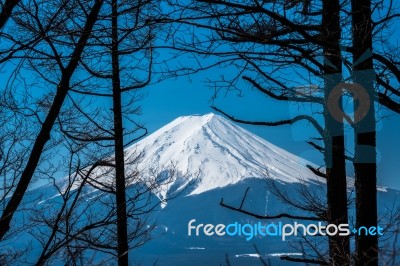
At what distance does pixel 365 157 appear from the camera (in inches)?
151

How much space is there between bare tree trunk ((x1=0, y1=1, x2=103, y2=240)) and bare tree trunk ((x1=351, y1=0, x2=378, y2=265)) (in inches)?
76.1

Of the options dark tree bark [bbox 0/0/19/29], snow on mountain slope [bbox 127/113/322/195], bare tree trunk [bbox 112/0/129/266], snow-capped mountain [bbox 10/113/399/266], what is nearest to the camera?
dark tree bark [bbox 0/0/19/29]

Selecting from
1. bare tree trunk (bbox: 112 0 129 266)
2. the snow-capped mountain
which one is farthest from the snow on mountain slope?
bare tree trunk (bbox: 112 0 129 266)

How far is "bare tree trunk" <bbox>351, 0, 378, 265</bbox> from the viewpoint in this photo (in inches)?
147

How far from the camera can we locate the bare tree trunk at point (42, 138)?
85.0 inches

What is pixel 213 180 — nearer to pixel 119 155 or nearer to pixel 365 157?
pixel 119 155

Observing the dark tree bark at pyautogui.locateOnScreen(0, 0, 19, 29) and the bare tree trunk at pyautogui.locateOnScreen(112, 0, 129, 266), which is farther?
the bare tree trunk at pyautogui.locateOnScreen(112, 0, 129, 266)

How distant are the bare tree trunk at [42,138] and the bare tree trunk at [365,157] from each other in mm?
1933

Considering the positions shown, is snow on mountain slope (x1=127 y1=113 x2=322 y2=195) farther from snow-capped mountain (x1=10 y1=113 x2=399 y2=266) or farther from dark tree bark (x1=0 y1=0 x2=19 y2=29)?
dark tree bark (x1=0 y1=0 x2=19 y2=29)

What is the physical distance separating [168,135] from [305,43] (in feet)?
394

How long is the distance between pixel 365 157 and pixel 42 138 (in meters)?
2.41

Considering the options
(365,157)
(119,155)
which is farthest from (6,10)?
(119,155)

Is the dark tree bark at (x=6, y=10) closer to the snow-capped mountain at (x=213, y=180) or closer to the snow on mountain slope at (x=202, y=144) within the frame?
the snow-capped mountain at (x=213, y=180)

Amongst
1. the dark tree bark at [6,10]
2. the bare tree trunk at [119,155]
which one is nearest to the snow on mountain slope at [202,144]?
the bare tree trunk at [119,155]
